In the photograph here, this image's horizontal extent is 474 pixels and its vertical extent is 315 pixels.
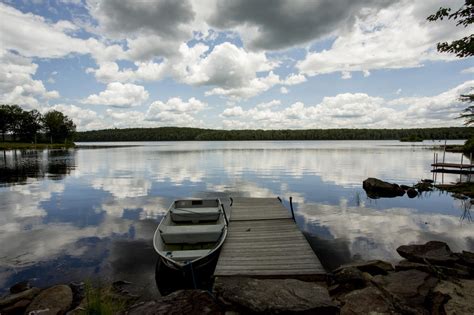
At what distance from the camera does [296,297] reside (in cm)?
630

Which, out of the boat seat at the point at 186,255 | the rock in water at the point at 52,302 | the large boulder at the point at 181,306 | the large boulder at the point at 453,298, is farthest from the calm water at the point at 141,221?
the large boulder at the point at 453,298

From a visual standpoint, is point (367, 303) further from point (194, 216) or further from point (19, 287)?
point (19, 287)

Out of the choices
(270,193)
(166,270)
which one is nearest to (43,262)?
(166,270)

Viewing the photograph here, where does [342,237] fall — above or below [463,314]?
below

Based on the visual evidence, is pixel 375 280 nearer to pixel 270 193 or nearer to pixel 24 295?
pixel 24 295

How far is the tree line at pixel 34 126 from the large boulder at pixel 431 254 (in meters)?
141

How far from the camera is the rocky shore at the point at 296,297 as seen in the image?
19.7 ft

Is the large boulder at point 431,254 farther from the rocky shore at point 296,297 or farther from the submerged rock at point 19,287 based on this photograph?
the submerged rock at point 19,287

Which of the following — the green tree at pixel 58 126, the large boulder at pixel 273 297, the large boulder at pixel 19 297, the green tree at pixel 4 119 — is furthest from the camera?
the green tree at pixel 58 126

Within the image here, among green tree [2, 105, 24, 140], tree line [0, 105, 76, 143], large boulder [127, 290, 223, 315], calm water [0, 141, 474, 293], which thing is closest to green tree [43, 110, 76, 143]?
tree line [0, 105, 76, 143]

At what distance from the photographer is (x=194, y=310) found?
5.80 metres

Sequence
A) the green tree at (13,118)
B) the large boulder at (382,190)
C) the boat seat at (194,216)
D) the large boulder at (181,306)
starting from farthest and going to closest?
1. the green tree at (13,118)
2. the large boulder at (382,190)
3. the boat seat at (194,216)
4. the large boulder at (181,306)

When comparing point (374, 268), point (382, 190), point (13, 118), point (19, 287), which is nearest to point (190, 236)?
point (19, 287)

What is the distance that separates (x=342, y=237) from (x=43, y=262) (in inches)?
549
